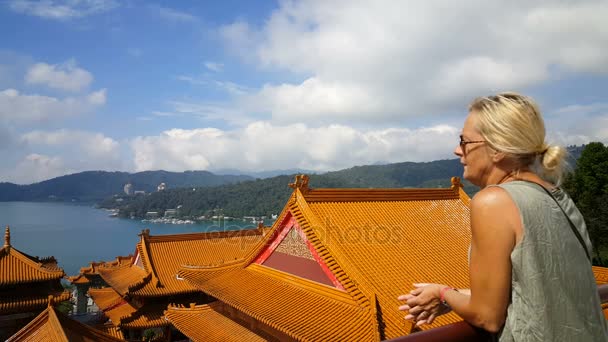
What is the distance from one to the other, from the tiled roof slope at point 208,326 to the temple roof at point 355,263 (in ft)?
3.37

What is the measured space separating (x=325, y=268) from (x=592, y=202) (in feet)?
89.5

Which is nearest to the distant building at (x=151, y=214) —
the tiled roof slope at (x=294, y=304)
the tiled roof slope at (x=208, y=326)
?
the tiled roof slope at (x=208, y=326)

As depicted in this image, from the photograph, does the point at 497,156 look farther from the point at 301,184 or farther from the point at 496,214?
the point at 301,184

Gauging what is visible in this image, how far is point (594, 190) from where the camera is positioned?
2908cm

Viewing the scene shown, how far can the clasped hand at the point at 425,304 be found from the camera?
1.73m

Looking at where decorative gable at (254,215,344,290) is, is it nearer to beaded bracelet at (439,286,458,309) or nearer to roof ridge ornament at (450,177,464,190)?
roof ridge ornament at (450,177,464,190)

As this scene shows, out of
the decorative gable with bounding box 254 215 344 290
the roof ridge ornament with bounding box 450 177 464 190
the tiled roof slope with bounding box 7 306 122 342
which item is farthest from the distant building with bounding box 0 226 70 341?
the roof ridge ornament with bounding box 450 177 464 190

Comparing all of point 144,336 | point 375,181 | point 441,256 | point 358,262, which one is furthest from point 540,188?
point 375,181

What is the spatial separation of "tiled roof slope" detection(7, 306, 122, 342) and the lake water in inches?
2158

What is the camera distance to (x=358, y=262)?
28.2 feet

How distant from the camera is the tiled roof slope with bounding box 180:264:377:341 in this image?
7434 mm

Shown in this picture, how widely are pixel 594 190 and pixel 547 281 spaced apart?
111 ft

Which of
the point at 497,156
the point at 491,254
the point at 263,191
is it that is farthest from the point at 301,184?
the point at 263,191

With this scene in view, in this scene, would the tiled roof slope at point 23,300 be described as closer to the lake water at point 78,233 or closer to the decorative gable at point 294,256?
the decorative gable at point 294,256
